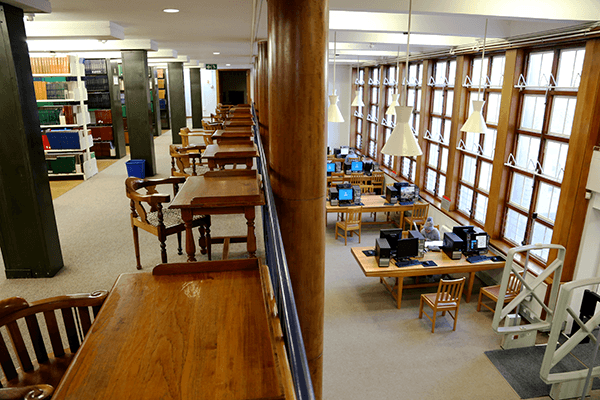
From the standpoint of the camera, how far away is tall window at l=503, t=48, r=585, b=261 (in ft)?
19.5

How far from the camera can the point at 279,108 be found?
2.51 metres

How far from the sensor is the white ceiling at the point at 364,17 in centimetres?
444

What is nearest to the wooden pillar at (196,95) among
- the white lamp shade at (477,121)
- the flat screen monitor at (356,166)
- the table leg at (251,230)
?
the flat screen monitor at (356,166)

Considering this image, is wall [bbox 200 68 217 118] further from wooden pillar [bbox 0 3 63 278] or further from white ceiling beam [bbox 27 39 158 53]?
wooden pillar [bbox 0 3 63 278]

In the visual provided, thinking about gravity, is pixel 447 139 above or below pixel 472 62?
below

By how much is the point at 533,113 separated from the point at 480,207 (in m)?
2.26

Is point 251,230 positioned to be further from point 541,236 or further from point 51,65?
point 51,65

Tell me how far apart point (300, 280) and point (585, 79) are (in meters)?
4.74

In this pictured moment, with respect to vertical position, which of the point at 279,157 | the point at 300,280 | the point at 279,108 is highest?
the point at 279,108

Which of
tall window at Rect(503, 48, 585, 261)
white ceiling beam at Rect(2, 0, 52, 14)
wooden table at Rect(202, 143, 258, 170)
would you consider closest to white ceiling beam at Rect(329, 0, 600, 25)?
tall window at Rect(503, 48, 585, 261)

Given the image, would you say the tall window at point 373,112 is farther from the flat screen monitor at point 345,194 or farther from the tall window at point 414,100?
the flat screen monitor at point 345,194

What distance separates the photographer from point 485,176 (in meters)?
8.09

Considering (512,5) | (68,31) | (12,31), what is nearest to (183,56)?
(68,31)

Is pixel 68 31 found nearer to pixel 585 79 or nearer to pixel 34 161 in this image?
pixel 34 161
